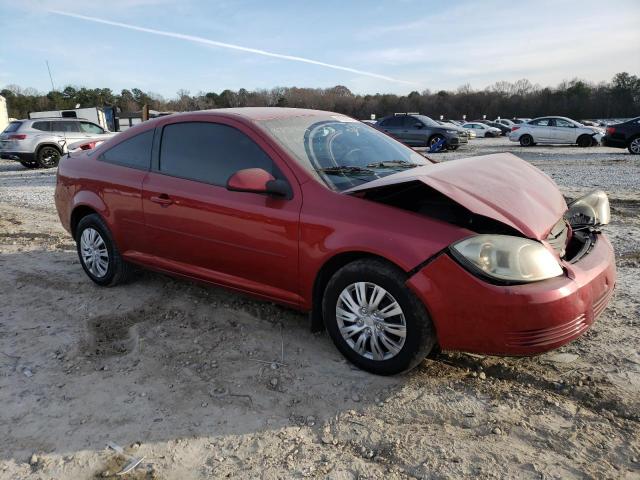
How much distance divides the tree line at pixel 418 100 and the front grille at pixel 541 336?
58649 mm

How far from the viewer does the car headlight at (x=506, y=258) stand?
2.54 m

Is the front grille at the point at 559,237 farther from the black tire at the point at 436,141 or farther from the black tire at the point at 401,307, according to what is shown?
the black tire at the point at 436,141

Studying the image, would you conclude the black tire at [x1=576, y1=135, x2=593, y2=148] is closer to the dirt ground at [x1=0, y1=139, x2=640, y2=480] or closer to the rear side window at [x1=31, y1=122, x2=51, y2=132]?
the dirt ground at [x1=0, y1=139, x2=640, y2=480]

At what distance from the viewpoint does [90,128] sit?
57.4ft

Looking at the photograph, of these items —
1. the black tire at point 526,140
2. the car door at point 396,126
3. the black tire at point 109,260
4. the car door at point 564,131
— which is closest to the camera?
the black tire at point 109,260

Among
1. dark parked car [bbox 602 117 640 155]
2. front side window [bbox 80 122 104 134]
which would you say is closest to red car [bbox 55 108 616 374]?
front side window [bbox 80 122 104 134]

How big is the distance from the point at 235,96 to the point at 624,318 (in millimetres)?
69681

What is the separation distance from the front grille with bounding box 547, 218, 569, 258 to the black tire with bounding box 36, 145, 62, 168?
55.9 feet

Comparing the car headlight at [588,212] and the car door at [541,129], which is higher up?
the car headlight at [588,212]

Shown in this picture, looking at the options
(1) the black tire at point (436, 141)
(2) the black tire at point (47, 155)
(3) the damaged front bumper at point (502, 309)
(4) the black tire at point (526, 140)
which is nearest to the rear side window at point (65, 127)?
(2) the black tire at point (47, 155)

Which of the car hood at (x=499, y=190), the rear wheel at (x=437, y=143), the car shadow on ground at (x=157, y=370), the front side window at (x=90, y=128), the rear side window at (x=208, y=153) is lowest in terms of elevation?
the rear wheel at (x=437, y=143)

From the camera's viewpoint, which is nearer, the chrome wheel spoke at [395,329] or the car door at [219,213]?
the chrome wheel spoke at [395,329]

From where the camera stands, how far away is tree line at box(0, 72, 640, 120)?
67750 millimetres

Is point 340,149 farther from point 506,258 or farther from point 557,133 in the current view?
point 557,133
